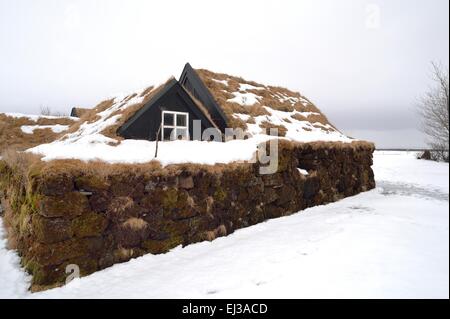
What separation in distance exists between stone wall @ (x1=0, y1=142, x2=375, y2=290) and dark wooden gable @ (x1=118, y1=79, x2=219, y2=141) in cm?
278

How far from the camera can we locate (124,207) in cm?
492

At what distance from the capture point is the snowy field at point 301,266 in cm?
303

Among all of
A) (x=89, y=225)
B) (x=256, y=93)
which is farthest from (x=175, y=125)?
(x=256, y=93)

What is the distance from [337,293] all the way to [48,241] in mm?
4340

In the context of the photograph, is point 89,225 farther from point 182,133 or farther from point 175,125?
point 182,133

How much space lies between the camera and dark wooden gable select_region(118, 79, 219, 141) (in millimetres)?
7879

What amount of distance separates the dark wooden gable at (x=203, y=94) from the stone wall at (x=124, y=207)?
339cm

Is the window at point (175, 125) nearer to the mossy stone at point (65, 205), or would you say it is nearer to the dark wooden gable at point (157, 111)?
the dark wooden gable at point (157, 111)

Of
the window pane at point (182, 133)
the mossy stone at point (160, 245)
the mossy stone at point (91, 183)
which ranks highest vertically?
the window pane at point (182, 133)

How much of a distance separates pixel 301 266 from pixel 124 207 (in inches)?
131

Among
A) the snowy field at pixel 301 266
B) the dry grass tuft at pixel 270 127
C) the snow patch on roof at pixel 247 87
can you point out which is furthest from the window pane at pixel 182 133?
the snow patch on roof at pixel 247 87

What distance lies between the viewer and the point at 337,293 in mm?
2955

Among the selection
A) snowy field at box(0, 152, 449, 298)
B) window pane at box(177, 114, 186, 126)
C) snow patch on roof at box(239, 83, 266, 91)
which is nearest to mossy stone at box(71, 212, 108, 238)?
snowy field at box(0, 152, 449, 298)
